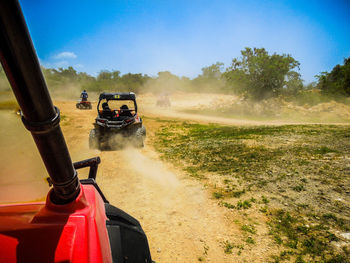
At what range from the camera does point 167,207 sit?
432cm

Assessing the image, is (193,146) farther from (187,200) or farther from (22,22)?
(22,22)

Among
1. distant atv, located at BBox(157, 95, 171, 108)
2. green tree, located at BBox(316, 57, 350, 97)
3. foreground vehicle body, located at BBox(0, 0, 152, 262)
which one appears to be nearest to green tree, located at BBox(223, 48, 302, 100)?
green tree, located at BBox(316, 57, 350, 97)

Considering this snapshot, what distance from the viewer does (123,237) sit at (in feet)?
5.09

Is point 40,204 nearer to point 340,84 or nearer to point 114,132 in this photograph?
point 114,132

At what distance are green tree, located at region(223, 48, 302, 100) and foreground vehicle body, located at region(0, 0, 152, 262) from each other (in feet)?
84.3

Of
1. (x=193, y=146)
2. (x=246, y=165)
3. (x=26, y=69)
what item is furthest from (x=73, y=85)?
(x=26, y=69)

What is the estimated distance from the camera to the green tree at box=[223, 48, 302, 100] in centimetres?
2295

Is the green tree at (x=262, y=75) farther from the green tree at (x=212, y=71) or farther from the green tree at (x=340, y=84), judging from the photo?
the green tree at (x=212, y=71)

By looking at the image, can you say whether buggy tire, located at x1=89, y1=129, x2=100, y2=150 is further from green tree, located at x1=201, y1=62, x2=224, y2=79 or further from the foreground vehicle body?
green tree, located at x1=201, y1=62, x2=224, y2=79

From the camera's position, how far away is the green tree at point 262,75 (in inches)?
904

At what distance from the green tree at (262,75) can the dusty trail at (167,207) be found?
21414 mm

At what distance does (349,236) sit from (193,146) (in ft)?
20.1

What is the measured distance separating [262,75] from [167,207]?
952 inches

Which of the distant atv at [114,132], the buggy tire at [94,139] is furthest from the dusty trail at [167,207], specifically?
the distant atv at [114,132]
